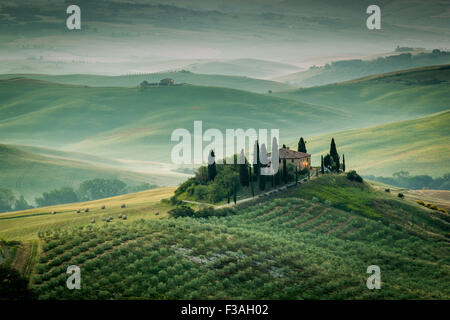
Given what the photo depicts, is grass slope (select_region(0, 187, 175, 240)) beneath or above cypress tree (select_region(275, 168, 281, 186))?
beneath

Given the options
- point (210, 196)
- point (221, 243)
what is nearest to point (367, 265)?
point (221, 243)

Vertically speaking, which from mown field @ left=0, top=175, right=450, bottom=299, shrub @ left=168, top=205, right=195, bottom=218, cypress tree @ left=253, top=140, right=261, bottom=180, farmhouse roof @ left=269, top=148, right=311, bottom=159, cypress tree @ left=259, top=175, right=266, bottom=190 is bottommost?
mown field @ left=0, top=175, right=450, bottom=299

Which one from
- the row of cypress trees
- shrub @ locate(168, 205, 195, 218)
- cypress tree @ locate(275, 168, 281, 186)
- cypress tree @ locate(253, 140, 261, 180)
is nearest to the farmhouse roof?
the row of cypress trees

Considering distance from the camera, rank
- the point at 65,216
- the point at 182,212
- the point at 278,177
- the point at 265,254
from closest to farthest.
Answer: the point at 265,254 → the point at 182,212 → the point at 65,216 → the point at 278,177

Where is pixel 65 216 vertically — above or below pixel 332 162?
below

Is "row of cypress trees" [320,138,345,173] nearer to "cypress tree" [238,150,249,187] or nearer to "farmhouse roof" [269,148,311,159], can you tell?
"farmhouse roof" [269,148,311,159]

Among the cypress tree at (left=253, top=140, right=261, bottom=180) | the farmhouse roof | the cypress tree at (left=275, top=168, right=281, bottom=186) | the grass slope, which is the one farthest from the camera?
the farmhouse roof

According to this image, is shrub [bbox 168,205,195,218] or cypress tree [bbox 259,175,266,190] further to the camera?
cypress tree [bbox 259,175,266,190]

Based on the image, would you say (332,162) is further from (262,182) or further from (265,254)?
(265,254)

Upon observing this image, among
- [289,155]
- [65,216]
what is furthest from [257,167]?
[65,216]

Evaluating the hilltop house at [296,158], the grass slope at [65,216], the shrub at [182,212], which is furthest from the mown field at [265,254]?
the hilltop house at [296,158]
